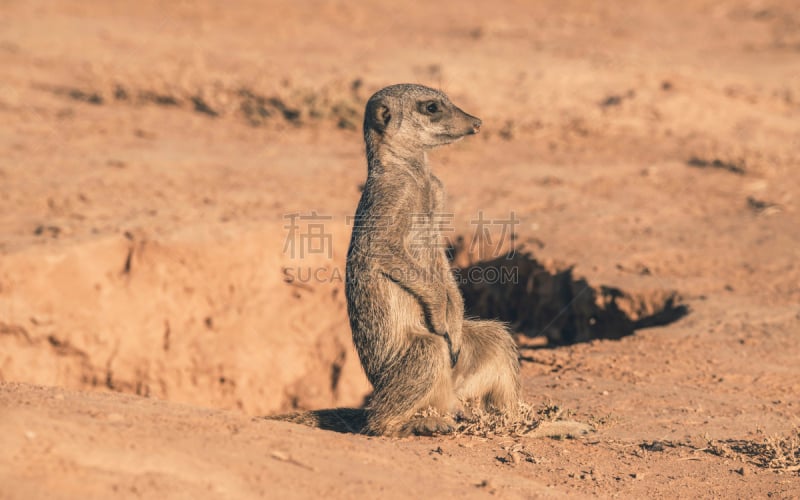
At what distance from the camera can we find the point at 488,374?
4.58m

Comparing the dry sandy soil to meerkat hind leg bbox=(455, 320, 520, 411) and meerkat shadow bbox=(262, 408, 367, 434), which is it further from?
meerkat shadow bbox=(262, 408, 367, 434)

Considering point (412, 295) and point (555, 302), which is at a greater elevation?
point (412, 295)

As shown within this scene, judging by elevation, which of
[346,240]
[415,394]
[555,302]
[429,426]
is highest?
[346,240]

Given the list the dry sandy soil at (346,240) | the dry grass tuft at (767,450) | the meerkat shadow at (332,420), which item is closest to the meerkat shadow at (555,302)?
the dry sandy soil at (346,240)

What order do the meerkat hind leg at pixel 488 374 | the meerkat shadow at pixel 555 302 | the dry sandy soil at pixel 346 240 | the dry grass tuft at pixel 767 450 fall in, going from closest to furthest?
the dry sandy soil at pixel 346 240 < the dry grass tuft at pixel 767 450 < the meerkat hind leg at pixel 488 374 < the meerkat shadow at pixel 555 302

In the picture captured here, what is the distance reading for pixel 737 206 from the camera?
8406mm

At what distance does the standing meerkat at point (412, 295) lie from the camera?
439 centimetres

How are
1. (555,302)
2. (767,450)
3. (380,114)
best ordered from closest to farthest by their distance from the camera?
(767,450)
(380,114)
(555,302)

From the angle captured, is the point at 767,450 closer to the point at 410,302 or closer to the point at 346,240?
the point at 410,302

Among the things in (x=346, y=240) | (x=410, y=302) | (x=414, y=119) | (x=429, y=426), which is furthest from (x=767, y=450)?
(x=346, y=240)

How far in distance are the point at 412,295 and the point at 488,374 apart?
0.58 m

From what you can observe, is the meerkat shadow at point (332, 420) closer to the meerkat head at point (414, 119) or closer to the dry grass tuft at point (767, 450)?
the meerkat head at point (414, 119)

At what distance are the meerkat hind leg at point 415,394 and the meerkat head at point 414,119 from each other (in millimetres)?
1097

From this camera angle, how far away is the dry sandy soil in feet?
12.4
